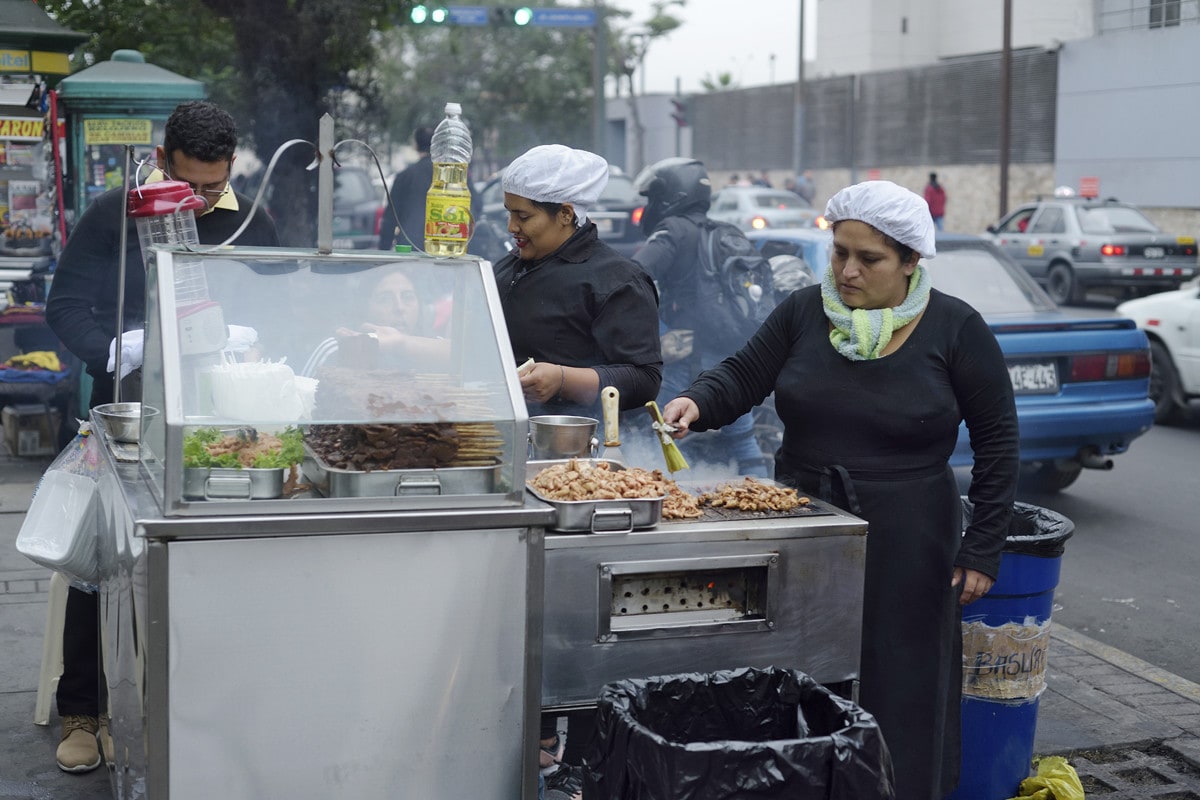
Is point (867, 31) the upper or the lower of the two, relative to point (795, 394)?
upper

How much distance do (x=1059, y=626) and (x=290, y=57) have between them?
36.9ft

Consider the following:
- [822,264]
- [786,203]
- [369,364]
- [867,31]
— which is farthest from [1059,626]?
[867,31]

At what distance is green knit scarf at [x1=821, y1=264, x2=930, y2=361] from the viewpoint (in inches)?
125

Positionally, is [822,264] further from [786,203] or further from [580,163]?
[786,203]

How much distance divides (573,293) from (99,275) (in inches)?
63.5

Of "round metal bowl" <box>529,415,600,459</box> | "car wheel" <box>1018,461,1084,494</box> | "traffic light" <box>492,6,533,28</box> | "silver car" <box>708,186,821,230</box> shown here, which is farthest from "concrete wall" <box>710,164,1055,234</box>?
"round metal bowl" <box>529,415,600,459</box>

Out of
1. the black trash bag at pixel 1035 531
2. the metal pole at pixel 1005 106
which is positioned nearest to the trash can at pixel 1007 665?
the black trash bag at pixel 1035 531

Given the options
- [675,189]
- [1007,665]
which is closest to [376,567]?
[1007,665]

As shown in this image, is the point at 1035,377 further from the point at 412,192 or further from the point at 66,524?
the point at 66,524

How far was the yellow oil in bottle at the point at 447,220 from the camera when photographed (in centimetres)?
318

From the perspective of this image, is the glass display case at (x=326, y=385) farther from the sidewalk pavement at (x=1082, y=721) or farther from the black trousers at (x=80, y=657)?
the sidewalk pavement at (x=1082, y=721)

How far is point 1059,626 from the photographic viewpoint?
5.73 meters

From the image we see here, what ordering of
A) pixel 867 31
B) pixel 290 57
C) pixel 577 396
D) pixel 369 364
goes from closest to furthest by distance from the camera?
pixel 369 364, pixel 577 396, pixel 290 57, pixel 867 31

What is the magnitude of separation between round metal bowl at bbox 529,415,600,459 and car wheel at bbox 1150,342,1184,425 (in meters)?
8.46
